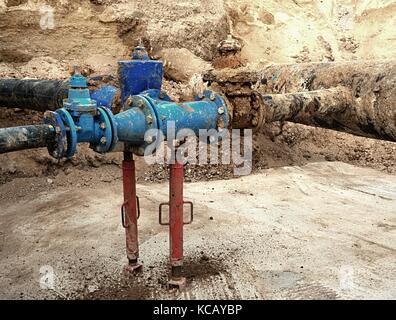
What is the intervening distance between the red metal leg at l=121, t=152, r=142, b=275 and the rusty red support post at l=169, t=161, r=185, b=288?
0.31 m

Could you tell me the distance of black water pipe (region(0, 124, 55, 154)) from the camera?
2.12 metres

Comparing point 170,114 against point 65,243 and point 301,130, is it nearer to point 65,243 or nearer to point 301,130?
point 65,243

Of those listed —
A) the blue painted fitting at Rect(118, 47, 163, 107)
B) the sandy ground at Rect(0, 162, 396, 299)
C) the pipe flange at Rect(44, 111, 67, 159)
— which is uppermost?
the blue painted fitting at Rect(118, 47, 163, 107)

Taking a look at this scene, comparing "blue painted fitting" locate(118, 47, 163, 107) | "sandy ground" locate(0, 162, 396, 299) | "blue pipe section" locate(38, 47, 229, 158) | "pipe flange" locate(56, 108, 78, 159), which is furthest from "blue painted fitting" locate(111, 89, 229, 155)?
"sandy ground" locate(0, 162, 396, 299)

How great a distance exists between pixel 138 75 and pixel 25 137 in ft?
2.98

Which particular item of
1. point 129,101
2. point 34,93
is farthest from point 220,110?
point 34,93

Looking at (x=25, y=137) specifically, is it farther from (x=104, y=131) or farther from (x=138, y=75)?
(x=138, y=75)

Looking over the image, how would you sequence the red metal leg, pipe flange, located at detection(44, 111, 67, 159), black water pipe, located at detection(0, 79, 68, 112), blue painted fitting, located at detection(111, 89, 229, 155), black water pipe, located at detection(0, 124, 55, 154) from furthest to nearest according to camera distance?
black water pipe, located at detection(0, 79, 68, 112) < the red metal leg < blue painted fitting, located at detection(111, 89, 229, 155) < pipe flange, located at detection(44, 111, 67, 159) < black water pipe, located at detection(0, 124, 55, 154)

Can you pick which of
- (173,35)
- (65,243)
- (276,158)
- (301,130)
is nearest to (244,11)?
(173,35)

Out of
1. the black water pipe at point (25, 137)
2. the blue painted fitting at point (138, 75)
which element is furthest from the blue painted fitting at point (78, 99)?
the blue painted fitting at point (138, 75)

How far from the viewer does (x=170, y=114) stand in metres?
2.58

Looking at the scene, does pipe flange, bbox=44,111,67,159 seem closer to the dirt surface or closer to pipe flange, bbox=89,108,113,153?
pipe flange, bbox=89,108,113,153

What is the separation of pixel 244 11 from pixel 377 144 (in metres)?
3.09

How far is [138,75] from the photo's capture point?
2.88 m
